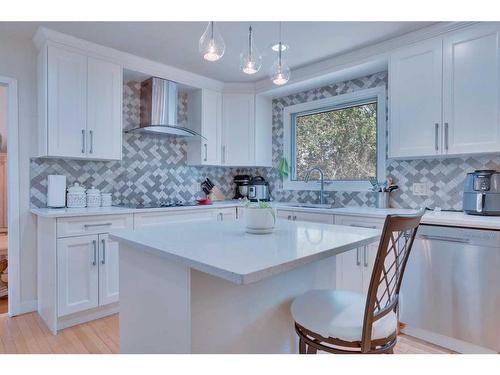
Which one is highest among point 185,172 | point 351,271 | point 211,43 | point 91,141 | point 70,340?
point 211,43

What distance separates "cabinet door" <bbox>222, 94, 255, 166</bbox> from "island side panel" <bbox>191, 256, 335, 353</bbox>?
241cm

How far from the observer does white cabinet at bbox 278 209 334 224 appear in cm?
286

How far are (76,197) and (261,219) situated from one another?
2.08 metres

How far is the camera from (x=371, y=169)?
130 inches

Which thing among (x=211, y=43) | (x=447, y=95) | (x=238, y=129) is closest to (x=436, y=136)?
(x=447, y=95)

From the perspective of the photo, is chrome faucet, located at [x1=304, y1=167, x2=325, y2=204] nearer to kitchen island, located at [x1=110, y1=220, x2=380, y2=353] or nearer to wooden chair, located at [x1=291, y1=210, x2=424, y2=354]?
kitchen island, located at [x1=110, y1=220, x2=380, y2=353]

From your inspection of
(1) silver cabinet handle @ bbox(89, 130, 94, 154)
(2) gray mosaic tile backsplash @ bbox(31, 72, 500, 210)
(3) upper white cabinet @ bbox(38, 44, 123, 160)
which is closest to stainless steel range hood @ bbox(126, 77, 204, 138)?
(2) gray mosaic tile backsplash @ bbox(31, 72, 500, 210)

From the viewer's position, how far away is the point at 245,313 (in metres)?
1.35

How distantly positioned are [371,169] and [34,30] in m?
3.33

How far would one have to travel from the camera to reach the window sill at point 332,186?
333 centimetres

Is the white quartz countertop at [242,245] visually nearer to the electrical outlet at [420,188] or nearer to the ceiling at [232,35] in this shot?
the electrical outlet at [420,188]

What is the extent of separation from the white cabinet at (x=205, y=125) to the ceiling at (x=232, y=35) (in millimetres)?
639

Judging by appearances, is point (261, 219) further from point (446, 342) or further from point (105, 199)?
point (105, 199)
